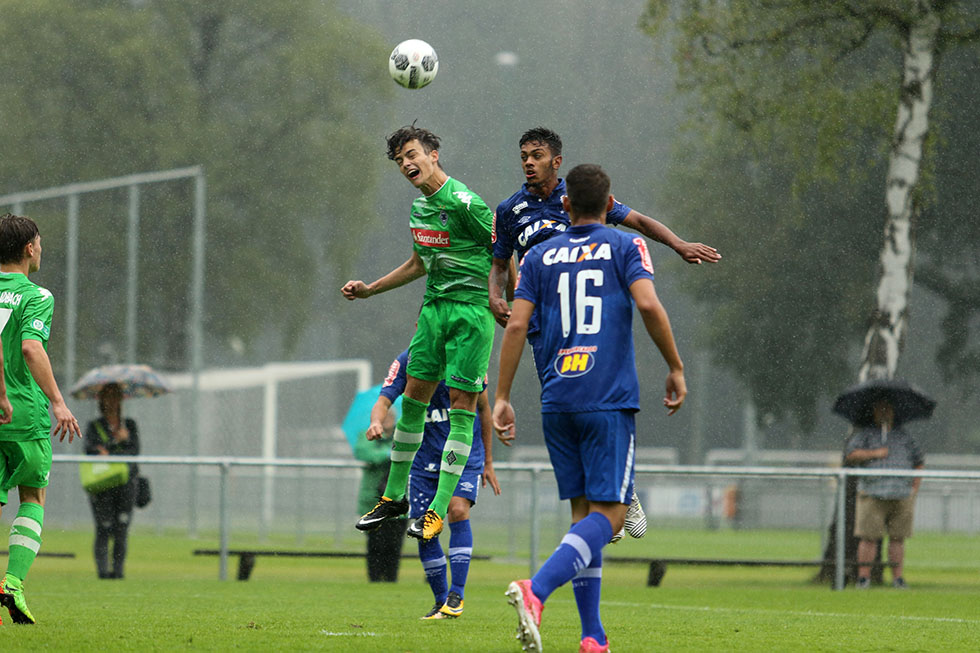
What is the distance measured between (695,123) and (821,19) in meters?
3.20

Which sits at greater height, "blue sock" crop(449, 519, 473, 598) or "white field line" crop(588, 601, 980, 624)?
"blue sock" crop(449, 519, 473, 598)

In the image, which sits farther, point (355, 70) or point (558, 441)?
point (355, 70)

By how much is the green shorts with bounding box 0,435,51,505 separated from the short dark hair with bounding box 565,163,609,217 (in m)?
3.14

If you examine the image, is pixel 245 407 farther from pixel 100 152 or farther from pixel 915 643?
pixel 915 643

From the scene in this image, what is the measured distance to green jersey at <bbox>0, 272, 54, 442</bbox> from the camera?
722cm

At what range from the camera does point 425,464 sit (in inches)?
349

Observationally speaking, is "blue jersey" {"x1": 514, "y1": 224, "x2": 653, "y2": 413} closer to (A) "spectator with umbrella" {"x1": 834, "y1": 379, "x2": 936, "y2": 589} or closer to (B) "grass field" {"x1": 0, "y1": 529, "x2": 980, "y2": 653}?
(B) "grass field" {"x1": 0, "y1": 529, "x2": 980, "y2": 653}

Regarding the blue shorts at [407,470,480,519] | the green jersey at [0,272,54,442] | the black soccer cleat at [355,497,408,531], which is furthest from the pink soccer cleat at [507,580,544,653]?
the blue shorts at [407,470,480,519]

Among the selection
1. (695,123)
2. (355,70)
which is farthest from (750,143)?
(355,70)

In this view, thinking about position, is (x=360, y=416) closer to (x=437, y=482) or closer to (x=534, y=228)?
(x=437, y=482)

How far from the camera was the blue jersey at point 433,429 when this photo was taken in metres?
8.71

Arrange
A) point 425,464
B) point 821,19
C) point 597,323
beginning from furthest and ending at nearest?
point 821,19 < point 425,464 < point 597,323

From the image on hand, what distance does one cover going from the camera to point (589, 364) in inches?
237

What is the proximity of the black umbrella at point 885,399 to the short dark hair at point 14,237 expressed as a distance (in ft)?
33.5
